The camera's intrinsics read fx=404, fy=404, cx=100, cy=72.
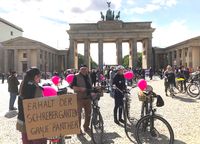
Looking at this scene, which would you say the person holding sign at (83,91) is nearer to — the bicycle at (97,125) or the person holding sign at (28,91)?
the bicycle at (97,125)

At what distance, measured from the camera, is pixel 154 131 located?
8867 mm

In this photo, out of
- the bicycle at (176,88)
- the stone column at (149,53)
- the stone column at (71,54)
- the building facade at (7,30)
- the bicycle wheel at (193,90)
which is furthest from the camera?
the building facade at (7,30)

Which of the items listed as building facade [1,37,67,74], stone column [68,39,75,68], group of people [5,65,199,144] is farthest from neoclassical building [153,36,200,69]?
group of people [5,65,199,144]

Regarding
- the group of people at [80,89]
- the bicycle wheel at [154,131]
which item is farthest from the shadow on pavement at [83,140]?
the bicycle wheel at [154,131]

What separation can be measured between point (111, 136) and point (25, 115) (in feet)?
14.9

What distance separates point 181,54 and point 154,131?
278 feet

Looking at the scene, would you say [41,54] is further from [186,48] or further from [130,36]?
[186,48]

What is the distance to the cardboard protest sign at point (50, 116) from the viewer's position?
21.3 ft

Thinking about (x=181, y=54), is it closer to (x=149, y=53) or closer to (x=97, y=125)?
(x=149, y=53)

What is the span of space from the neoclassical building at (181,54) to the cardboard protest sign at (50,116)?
6640 cm

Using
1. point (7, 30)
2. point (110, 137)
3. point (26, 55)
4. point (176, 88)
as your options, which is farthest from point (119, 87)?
point (7, 30)

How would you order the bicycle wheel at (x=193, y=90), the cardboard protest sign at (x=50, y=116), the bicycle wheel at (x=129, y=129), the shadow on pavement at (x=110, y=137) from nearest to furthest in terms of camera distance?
the cardboard protest sign at (x=50, y=116) < the shadow on pavement at (x=110, y=137) < the bicycle wheel at (x=129, y=129) < the bicycle wheel at (x=193, y=90)

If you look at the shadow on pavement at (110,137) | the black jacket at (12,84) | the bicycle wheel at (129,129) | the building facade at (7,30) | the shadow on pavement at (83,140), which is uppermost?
the building facade at (7,30)

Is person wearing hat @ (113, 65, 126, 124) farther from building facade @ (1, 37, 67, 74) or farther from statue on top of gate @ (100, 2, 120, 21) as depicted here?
statue on top of gate @ (100, 2, 120, 21)
